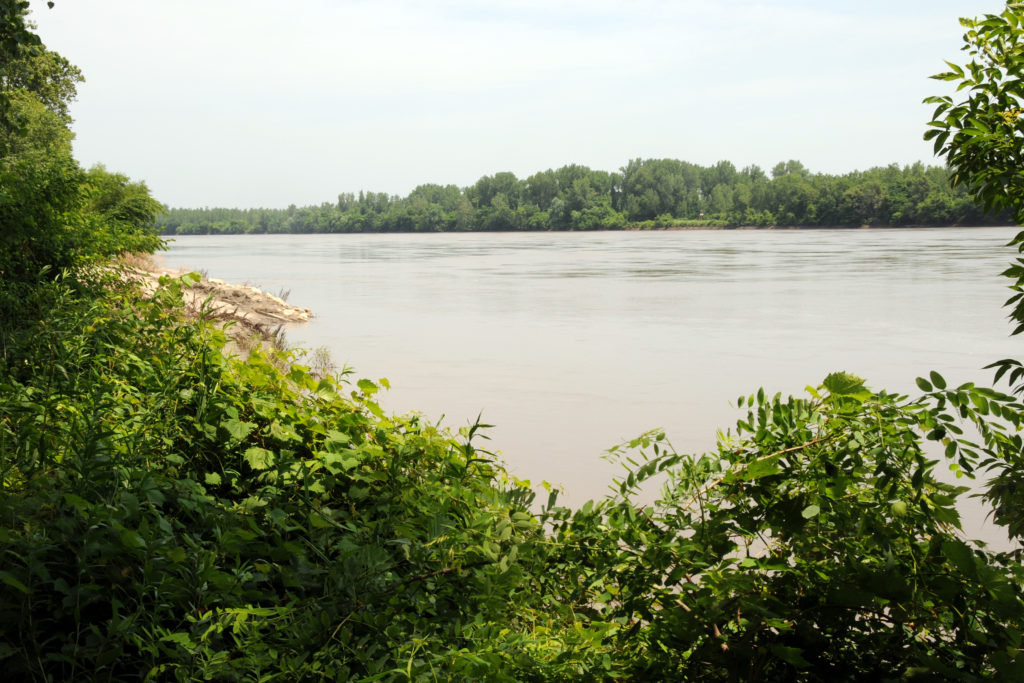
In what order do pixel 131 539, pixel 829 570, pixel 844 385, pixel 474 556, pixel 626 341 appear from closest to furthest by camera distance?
pixel 829 570 < pixel 131 539 < pixel 844 385 < pixel 474 556 < pixel 626 341

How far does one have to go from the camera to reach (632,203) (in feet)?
461

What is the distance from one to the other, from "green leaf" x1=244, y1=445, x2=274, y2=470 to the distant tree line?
96.3 metres

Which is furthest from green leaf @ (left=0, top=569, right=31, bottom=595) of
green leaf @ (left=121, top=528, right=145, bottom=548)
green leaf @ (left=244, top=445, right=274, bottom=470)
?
green leaf @ (left=244, top=445, right=274, bottom=470)

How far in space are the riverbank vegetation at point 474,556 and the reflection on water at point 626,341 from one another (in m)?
4.20

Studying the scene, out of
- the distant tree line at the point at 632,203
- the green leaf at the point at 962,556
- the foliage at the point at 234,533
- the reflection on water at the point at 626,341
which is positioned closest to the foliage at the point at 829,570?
the green leaf at the point at 962,556

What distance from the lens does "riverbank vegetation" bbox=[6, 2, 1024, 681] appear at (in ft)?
7.36

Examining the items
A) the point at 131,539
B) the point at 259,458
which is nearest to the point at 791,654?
the point at 131,539

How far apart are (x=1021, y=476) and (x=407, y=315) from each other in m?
20.0

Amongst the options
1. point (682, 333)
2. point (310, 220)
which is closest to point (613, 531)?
point (682, 333)

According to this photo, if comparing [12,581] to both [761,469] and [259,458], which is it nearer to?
[259,458]

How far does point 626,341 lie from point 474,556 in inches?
571

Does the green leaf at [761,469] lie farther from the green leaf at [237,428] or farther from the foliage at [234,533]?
the green leaf at [237,428]

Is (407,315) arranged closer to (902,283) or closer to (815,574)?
(902,283)

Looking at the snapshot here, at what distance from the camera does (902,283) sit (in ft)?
90.1
